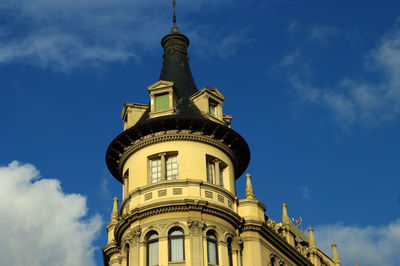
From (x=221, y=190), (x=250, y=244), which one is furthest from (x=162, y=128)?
(x=250, y=244)

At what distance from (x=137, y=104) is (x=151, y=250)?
41.4ft

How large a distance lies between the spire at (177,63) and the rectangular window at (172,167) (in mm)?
6271

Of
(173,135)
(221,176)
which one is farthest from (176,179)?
(221,176)

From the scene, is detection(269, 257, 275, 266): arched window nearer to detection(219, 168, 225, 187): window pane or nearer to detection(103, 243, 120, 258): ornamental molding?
detection(219, 168, 225, 187): window pane

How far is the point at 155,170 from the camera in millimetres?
50188

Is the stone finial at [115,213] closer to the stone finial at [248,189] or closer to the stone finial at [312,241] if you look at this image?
the stone finial at [248,189]

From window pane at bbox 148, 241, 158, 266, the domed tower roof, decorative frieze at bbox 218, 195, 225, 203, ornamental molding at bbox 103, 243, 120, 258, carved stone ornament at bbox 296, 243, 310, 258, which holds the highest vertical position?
the domed tower roof

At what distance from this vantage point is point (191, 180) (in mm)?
48406

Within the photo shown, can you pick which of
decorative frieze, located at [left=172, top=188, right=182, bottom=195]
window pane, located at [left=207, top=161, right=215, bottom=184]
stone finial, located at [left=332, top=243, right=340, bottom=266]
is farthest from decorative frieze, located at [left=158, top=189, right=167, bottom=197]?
stone finial, located at [left=332, top=243, right=340, bottom=266]

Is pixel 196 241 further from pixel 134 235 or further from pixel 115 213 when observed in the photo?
pixel 115 213

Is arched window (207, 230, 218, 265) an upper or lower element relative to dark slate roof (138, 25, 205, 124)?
lower

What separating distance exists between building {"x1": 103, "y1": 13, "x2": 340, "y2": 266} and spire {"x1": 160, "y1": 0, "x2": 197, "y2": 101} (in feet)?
0.84

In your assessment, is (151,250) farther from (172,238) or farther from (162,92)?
(162,92)

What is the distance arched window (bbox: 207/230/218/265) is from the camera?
46741mm
